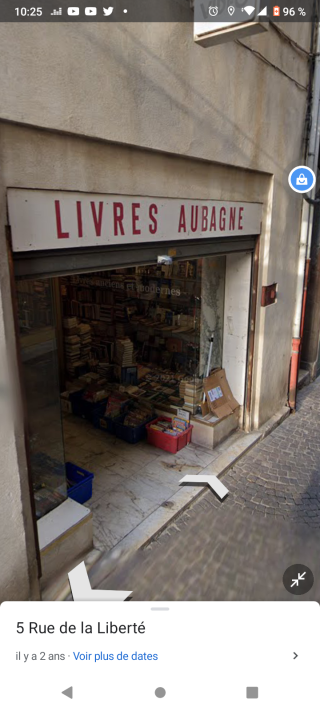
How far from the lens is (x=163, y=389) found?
7219mm

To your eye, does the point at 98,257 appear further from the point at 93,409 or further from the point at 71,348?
the point at 71,348

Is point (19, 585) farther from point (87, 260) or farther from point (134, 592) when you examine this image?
point (87, 260)

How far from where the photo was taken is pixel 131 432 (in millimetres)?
6422

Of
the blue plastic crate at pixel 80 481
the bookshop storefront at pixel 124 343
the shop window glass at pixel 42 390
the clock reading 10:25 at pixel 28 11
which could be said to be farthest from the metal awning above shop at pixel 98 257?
the blue plastic crate at pixel 80 481

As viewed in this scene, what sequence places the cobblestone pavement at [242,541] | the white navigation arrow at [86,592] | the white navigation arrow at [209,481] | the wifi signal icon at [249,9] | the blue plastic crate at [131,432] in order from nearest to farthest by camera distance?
the wifi signal icon at [249,9] < the white navigation arrow at [86,592] < the cobblestone pavement at [242,541] < the white navigation arrow at [209,481] < the blue plastic crate at [131,432]

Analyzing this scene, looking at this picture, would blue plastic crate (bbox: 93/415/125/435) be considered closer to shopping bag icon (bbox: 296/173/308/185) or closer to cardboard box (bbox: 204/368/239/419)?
cardboard box (bbox: 204/368/239/419)

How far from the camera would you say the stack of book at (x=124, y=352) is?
7832 millimetres

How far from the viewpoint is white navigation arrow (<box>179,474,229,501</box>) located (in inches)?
225

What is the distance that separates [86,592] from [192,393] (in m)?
3.19

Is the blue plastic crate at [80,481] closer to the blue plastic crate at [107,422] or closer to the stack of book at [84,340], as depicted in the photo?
the blue plastic crate at [107,422]

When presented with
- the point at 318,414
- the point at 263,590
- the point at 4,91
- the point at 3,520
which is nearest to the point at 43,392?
the point at 3,520

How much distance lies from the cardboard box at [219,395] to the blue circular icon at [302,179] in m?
2.97

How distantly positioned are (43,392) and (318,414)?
5.46 metres
